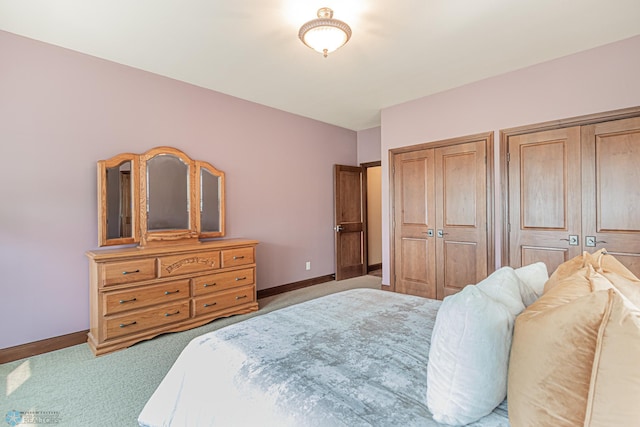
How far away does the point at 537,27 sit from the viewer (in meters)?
2.53

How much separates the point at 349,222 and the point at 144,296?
3.46 metres

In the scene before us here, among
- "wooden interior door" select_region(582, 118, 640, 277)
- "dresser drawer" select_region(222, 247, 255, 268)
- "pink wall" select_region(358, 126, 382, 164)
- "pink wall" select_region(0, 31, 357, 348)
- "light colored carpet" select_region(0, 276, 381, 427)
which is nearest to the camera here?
"light colored carpet" select_region(0, 276, 381, 427)

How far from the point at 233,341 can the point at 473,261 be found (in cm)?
314

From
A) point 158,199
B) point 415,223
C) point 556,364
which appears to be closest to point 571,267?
point 556,364

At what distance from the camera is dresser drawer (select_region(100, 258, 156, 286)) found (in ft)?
8.57

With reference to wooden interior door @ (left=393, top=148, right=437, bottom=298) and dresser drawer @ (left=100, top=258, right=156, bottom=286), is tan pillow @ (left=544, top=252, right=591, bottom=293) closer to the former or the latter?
wooden interior door @ (left=393, top=148, right=437, bottom=298)

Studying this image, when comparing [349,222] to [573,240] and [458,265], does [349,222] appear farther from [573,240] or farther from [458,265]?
[573,240]

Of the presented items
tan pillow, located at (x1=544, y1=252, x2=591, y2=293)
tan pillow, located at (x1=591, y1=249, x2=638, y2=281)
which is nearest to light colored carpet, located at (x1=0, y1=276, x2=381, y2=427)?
tan pillow, located at (x1=544, y1=252, x2=591, y2=293)

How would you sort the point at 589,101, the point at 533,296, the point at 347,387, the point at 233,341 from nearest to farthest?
1. the point at 347,387
2. the point at 533,296
3. the point at 233,341
4. the point at 589,101

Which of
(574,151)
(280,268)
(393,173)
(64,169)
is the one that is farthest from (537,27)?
(64,169)

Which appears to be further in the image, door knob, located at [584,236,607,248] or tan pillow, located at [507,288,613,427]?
door knob, located at [584,236,607,248]

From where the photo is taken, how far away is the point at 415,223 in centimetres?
416

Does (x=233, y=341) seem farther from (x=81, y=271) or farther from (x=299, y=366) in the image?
(x=81, y=271)

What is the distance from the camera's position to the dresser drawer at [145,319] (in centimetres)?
265
